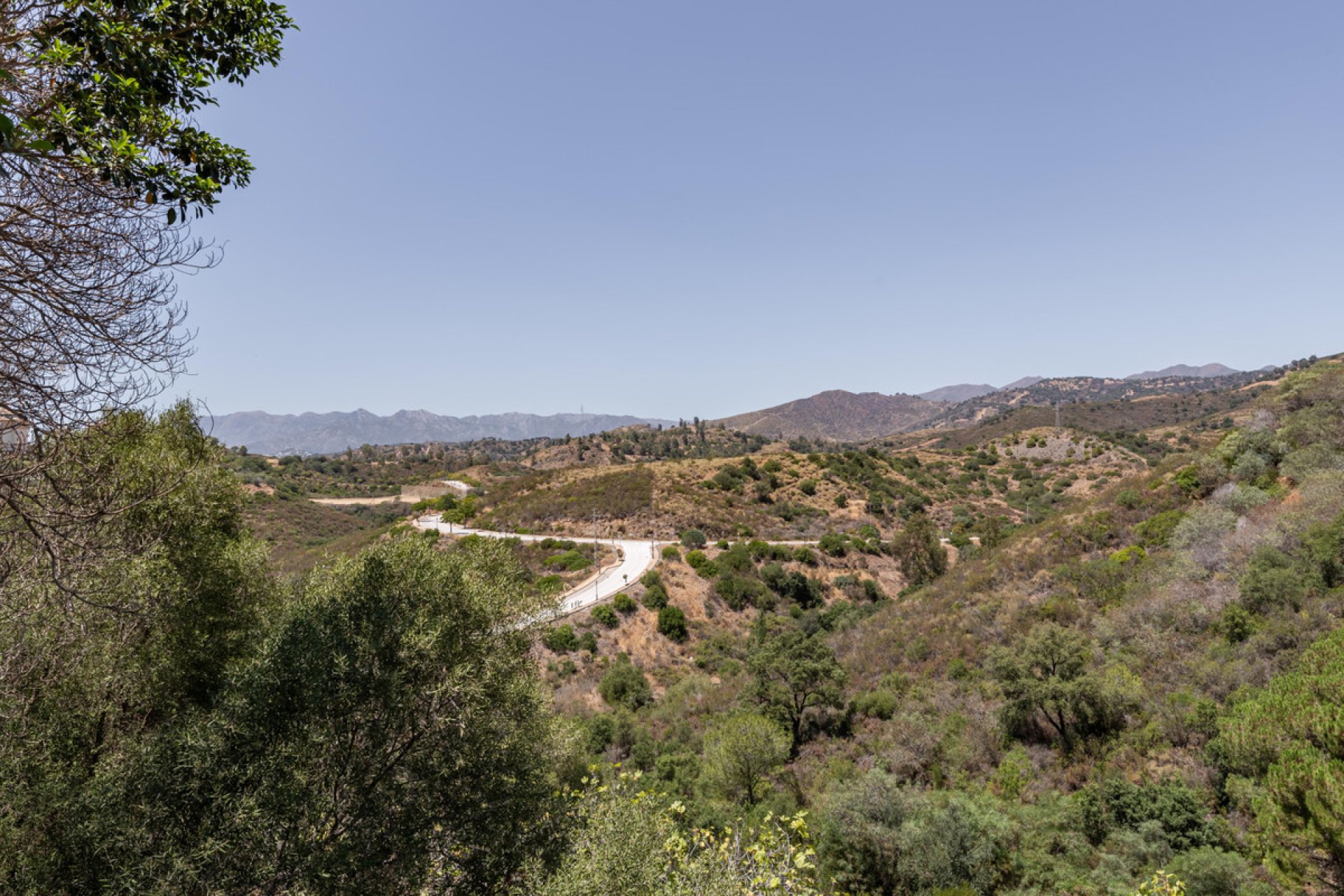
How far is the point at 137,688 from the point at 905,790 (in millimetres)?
14542

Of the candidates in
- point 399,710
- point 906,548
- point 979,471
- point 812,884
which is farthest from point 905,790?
point 979,471

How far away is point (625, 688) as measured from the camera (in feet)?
75.5

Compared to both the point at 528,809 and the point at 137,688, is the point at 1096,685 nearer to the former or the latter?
the point at 528,809

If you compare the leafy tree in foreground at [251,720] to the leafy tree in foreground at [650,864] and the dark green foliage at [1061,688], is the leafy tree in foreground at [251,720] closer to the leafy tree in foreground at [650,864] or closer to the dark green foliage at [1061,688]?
the leafy tree in foreground at [650,864]

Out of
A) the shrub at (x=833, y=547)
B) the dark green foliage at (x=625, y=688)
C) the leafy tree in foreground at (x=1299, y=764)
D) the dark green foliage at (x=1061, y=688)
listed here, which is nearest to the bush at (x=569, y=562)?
the dark green foliage at (x=625, y=688)

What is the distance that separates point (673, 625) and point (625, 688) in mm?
6298

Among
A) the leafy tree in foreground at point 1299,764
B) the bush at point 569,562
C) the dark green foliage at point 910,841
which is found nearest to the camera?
the leafy tree in foreground at point 1299,764

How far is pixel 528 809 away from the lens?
8812mm

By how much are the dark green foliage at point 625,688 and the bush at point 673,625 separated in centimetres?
460

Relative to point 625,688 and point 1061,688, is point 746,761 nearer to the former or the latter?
point 1061,688

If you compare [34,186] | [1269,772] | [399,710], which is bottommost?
[1269,772]

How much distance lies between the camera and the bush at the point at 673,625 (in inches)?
1129

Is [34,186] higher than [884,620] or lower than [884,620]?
higher

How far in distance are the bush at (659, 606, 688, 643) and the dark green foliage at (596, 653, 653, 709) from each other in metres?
4.60
